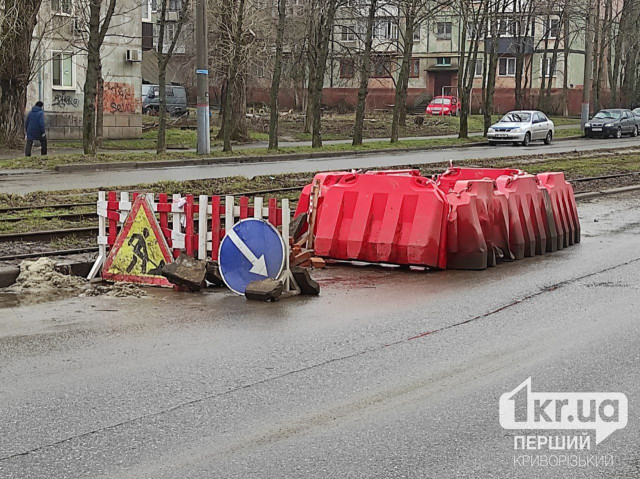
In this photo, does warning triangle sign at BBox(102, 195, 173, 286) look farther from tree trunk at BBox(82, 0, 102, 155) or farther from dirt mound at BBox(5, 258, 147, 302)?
tree trunk at BBox(82, 0, 102, 155)

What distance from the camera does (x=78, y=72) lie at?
141 feet

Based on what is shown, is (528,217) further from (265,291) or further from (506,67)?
(506,67)

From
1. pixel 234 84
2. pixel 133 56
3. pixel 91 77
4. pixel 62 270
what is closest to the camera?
pixel 62 270

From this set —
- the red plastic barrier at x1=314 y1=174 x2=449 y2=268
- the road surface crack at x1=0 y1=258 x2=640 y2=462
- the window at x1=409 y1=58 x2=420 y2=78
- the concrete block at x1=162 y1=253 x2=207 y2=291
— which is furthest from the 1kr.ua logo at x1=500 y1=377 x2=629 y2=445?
the window at x1=409 y1=58 x2=420 y2=78

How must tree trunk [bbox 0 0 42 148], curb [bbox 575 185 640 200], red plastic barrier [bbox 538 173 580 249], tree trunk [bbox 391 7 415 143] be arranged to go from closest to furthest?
red plastic barrier [bbox 538 173 580 249], curb [bbox 575 185 640 200], tree trunk [bbox 0 0 42 148], tree trunk [bbox 391 7 415 143]

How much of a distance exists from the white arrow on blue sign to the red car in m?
58.4

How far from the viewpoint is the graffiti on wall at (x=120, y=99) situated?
4334cm

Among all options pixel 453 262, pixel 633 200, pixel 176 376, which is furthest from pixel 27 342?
pixel 633 200

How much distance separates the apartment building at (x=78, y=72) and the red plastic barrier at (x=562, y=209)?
28.0 metres

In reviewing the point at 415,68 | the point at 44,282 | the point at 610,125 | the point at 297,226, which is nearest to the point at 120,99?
the point at 610,125

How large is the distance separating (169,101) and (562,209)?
152 feet

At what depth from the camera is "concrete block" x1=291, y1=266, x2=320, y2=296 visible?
9961 millimetres

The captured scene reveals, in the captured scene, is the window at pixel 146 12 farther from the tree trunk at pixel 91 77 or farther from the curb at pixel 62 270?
the curb at pixel 62 270

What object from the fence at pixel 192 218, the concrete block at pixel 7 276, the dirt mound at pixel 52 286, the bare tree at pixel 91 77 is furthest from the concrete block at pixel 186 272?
the bare tree at pixel 91 77
